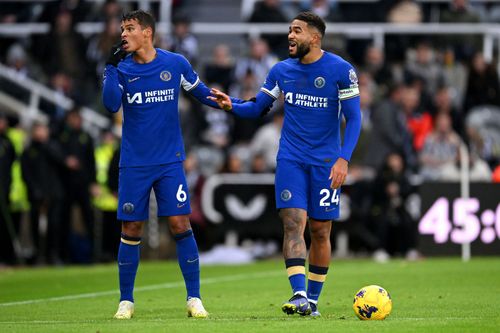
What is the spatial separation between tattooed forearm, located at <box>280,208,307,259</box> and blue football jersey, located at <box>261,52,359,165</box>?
48cm

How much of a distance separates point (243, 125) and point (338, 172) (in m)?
13.7

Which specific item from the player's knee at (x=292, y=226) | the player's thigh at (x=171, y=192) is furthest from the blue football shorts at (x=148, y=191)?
the player's knee at (x=292, y=226)

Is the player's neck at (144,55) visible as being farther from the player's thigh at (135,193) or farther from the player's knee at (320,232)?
the player's knee at (320,232)

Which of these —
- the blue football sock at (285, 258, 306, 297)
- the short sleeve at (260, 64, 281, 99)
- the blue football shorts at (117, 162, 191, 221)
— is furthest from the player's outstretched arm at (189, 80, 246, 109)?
the blue football sock at (285, 258, 306, 297)

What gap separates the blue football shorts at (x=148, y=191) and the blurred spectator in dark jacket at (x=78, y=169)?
36.9 feet

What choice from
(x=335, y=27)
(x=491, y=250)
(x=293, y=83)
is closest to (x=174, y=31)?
(x=335, y=27)

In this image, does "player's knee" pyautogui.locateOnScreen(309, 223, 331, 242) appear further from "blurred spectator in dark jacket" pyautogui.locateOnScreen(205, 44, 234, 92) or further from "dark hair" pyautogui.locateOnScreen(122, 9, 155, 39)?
"blurred spectator in dark jacket" pyautogui.locateOnScreen(205, 44, 234, 92)

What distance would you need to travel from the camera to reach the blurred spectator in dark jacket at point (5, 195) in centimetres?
2191

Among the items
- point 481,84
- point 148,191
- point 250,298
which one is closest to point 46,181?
point 481,84

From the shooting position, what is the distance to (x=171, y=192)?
11.5 m

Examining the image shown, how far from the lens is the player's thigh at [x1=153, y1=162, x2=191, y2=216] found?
11531 mm

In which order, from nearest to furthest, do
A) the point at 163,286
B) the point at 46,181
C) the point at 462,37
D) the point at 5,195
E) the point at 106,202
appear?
the point at 163,286 → the point at 5,195 → the point at 46,181 → the point at 106,202 → the point at 462,37

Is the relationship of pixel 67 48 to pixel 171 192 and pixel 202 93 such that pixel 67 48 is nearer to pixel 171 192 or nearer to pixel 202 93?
pixel 202 93

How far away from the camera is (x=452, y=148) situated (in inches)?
941
